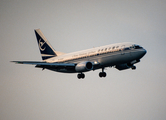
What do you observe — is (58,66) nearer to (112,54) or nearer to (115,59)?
(112,54)

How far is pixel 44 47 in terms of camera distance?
65750 millimetres

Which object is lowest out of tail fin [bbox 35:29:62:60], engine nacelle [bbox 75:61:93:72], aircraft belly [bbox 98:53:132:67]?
engine nacelle [bbox 75:61:93:72]

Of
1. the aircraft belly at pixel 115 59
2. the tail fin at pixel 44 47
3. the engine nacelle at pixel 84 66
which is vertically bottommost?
the engine nacelle at pixel 84 66

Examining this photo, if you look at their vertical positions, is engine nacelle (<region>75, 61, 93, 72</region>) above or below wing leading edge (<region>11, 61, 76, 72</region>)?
below

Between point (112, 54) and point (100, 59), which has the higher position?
point (112, 54)

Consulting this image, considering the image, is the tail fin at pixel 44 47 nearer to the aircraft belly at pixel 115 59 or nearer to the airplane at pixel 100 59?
the airplane at pixel 100 59

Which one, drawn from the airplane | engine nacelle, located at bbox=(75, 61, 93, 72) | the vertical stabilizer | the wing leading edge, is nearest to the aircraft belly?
the airplane

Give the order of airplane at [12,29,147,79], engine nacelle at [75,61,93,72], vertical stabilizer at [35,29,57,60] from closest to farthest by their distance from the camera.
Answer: airplane at [12,29,147,79] < engine nacelle at [75,61,93,72] < vertical stabilizer at [35,29,57,60]

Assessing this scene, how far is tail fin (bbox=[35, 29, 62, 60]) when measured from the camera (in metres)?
63.6

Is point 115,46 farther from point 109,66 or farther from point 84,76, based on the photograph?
point 84,76

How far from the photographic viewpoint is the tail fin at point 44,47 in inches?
2504

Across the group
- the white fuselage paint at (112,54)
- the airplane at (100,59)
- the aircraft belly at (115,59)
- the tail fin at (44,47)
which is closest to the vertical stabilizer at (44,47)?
the tail fin at (44,47)

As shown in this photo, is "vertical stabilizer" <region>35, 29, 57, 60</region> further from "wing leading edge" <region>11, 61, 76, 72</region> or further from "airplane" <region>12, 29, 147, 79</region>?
"wing leading edge" <region>11, 61, 76, 72</region>

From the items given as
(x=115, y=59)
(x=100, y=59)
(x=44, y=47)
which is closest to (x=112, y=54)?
(x=115, y=59)
